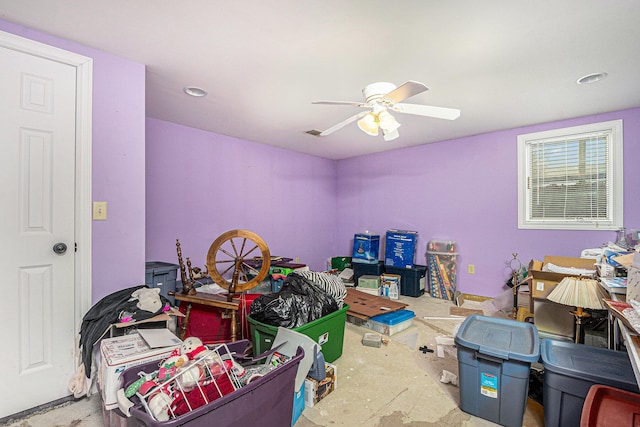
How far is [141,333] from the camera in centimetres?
178

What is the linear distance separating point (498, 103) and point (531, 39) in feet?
3.63

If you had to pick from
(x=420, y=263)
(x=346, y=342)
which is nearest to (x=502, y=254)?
(x=420, y=263)

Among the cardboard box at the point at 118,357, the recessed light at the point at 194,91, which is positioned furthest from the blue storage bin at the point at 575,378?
the recessed light at the point at 194,91

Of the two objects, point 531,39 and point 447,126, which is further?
point 447,126

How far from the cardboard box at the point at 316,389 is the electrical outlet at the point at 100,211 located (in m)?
1.73

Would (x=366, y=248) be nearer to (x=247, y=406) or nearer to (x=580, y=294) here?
(x=580, y=294)

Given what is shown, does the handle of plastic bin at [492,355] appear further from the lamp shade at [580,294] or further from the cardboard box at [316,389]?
the cardboard box at [316,389]

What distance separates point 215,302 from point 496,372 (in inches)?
73.3

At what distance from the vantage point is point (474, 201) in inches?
158

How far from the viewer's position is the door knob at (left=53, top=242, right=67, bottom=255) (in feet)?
6.01

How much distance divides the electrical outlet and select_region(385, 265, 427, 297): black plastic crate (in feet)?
11.9

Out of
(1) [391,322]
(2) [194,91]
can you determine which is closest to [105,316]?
(2) [194,91]

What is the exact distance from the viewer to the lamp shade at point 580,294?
1.78 metres

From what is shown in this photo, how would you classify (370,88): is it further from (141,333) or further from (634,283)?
(141,333)
